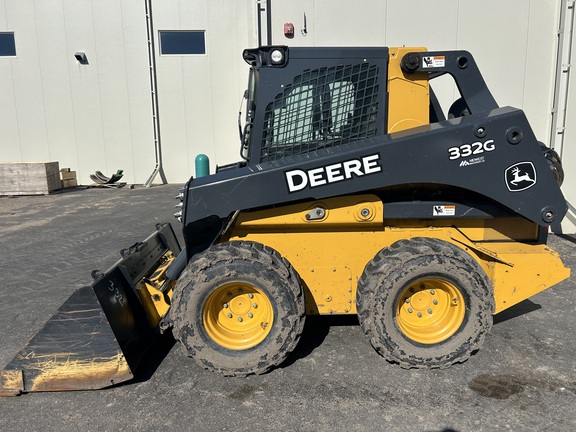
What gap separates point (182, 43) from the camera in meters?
13.2

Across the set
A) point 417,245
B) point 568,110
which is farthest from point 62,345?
point 568,110

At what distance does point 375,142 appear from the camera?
129 inches

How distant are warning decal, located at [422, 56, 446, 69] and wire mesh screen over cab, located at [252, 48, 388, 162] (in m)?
0.31

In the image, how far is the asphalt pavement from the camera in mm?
2842

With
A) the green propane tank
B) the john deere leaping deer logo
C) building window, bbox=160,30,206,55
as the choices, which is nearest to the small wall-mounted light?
building window, bbox=160,30,206,55

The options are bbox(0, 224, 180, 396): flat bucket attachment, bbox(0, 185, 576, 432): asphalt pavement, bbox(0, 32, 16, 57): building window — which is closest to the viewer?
bbox(0, 185, 576, 432): asphalt pavement

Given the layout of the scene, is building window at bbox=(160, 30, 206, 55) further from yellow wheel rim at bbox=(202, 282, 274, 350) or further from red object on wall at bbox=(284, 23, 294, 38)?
yellow wheel rim at bbox=(202, 282, 274, 350)

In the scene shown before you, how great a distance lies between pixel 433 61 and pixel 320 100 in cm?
94

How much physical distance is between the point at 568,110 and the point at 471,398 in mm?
7735

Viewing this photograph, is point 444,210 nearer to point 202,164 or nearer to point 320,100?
point 320,100

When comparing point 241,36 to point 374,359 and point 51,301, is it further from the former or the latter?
point 374,359

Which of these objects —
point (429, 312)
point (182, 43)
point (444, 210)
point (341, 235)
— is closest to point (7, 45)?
point (182, 43)

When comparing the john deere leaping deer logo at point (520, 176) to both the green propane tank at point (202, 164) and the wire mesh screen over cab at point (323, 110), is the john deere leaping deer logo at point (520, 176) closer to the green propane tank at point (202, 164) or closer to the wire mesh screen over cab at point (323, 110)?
the wire mesh screen over cab at point (323, 110)

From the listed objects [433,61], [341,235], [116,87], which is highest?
[116,87]
